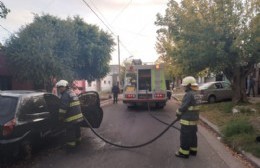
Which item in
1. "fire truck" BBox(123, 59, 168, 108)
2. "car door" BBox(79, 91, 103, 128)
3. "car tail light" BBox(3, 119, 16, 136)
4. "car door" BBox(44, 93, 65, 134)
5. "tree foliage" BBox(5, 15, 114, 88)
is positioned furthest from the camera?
"tree foliage" BBox(5, 15, 114, 88)

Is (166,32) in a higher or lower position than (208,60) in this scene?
higher

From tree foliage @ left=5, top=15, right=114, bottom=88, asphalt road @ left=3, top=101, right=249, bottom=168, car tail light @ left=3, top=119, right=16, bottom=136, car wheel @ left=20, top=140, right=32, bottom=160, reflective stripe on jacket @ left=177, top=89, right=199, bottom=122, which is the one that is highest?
tree foliage @ left=5, top=15, right=114, bottom=88

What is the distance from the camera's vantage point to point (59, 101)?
8.66 m

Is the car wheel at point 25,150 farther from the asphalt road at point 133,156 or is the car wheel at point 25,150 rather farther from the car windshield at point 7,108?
the car windshield at point 7,108

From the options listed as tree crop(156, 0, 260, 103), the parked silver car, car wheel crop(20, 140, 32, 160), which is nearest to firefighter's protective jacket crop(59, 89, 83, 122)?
car wheel crop(20, 140, 32, 160)

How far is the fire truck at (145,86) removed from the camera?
1861 centimetres

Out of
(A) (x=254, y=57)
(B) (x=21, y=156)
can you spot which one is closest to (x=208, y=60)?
(A) (x=254, y=57)

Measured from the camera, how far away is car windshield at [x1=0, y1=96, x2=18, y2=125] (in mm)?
6797

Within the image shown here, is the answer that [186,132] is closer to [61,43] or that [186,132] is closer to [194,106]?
[194,106]

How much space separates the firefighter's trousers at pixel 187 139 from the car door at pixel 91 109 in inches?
112

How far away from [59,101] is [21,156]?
188 cm

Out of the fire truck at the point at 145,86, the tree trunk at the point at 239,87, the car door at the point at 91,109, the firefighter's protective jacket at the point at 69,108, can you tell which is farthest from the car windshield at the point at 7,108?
the tree trunk at the point at 239,87

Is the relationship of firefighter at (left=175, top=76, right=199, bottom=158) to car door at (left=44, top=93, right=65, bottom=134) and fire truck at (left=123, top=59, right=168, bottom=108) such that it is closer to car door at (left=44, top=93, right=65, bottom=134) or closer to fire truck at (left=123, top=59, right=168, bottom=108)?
car door at (left=44, top=93, right=65, bottom=134)

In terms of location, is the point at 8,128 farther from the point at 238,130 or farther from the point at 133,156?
the point at 238,130
